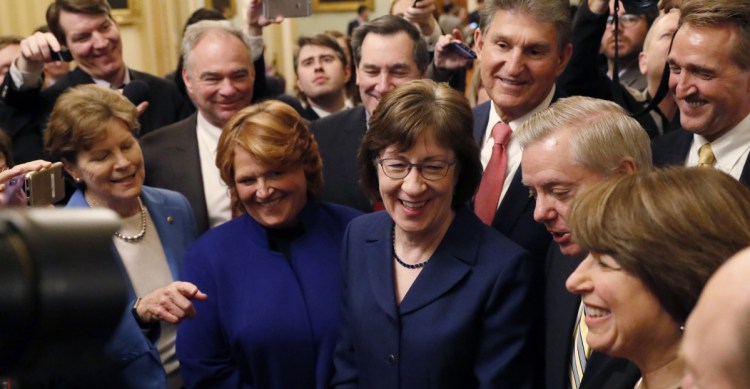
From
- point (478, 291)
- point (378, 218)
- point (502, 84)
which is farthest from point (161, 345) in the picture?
point (502, 84)

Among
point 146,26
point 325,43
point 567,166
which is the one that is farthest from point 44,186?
point 146,26

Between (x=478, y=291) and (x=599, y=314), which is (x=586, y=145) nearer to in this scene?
(x=478, y=291)

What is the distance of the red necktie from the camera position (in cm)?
278

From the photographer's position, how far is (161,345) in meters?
2.96

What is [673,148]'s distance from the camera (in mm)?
2873

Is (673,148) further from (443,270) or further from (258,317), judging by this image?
(258,317)

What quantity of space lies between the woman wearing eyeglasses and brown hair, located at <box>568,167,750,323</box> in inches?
27.0

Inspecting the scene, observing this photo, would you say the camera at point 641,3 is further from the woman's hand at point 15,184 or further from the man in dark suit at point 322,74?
the man in dark suit at point 322,74

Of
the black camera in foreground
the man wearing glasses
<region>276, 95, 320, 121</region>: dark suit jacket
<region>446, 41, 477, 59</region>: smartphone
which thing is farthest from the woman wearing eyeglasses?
the man wearing glasses

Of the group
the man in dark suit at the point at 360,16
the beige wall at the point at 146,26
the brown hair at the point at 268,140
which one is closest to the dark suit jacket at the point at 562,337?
the brown hair at the point at 268,140

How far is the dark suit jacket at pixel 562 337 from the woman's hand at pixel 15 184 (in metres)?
1.35

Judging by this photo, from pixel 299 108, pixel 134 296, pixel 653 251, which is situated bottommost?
pixel 299 108

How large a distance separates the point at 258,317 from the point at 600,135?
1105 mm

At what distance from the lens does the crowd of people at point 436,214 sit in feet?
5.64
